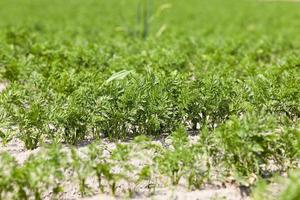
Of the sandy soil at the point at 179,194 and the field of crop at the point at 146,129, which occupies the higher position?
the field of crop at the point at 146,129

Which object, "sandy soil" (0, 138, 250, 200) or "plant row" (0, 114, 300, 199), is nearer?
"plant row" (0, 114, 300, 199)

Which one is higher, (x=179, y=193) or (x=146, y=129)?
(x=146, y=129)

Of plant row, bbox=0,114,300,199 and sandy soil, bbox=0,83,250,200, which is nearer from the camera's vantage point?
plant row, bbox=0,114,300,199

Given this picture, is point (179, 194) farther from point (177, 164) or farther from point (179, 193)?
point (177, 164)

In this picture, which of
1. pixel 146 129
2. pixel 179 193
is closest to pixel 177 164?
pixel 179 193

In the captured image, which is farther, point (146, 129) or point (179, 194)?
point (146, 129)

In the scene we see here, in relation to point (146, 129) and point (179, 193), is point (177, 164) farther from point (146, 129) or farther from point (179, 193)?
point (146, 129)

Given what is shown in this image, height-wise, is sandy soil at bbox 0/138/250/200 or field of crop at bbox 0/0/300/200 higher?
field of crop at bbox 0/0/300/200

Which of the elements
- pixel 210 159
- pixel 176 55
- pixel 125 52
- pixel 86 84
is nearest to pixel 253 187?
pixel 210 159

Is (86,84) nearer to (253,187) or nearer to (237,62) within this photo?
(253,187)

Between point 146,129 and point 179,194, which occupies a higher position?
point 146,129

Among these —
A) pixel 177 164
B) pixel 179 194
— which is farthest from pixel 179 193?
pixel 177 164

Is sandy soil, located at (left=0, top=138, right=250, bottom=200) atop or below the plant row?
below

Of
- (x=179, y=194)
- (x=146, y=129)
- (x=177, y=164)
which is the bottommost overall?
(x=179, y=194)
